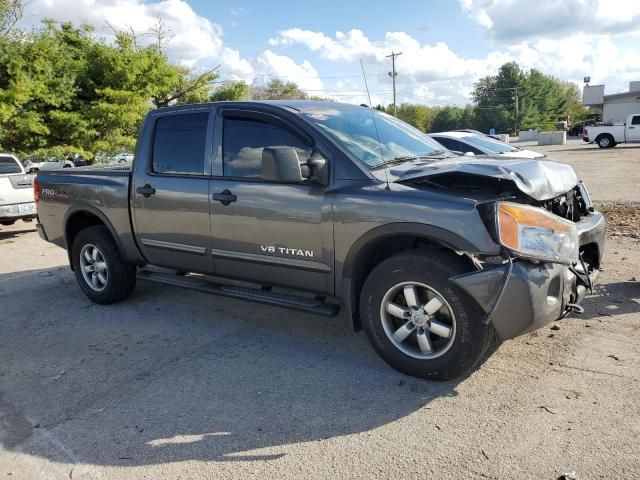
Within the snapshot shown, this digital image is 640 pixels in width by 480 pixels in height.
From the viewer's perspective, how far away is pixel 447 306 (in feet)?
11.5

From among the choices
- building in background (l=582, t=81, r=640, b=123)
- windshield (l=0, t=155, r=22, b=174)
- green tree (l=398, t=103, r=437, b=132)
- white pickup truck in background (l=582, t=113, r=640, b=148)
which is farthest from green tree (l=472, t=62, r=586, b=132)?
windshield (l=0, t=155, r=22, b=174)

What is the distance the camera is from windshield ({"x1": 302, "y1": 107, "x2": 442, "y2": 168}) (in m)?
4.11

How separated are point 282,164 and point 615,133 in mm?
34599

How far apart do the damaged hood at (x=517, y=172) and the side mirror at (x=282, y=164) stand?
1.94ft

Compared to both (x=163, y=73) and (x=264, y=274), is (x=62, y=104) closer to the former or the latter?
(x=163, y=73)

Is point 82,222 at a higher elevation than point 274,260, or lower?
higher

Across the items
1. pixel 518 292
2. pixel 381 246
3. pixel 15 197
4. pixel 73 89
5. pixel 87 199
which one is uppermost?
pixel 73 89

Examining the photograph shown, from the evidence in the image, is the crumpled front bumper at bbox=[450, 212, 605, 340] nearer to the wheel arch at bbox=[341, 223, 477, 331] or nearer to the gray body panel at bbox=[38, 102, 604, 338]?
the gray body panel at bbox=[38, 102, 604, 338]

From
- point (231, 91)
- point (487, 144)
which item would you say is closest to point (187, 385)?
point (487, 144)

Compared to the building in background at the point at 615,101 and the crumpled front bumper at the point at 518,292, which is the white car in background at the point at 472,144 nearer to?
the crumpled front bumper at the point at 518,292

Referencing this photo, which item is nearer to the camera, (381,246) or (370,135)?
(381,246)

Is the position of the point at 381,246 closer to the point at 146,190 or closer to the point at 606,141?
the point at 146,190

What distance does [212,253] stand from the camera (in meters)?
4.67

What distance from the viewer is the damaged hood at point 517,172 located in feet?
11.4
